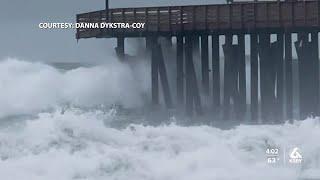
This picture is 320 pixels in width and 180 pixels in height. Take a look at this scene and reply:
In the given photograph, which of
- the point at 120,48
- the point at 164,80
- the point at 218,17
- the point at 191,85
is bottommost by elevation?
the point at 191,85

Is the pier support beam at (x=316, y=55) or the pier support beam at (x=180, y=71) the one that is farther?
the pier support beam at (x=180, y=71)

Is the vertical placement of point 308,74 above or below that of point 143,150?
above

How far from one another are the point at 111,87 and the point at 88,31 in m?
2.28

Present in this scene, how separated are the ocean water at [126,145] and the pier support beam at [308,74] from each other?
1704 mm

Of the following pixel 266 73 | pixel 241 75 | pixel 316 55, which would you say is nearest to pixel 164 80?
pixel 241 75

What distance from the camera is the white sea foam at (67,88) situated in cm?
4000

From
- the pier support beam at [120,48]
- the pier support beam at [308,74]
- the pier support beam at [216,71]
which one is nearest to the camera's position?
the pier support beam at [308,74]

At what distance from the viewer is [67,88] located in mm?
42125

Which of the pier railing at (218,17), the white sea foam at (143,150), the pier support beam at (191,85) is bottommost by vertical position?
the white sea foam at (143,150)

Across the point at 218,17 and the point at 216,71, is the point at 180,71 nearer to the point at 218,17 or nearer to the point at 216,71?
the point at 216,71

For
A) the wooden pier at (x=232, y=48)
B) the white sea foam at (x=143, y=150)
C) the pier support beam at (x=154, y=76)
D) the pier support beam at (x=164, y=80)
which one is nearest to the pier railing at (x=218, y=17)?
the wooden pier at (x=232, y=48)

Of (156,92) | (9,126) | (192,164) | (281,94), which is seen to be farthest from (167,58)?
(192,164)

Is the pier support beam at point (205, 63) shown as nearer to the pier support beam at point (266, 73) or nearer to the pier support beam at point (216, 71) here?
the pier support beam at point (216, 71)

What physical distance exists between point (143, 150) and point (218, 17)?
9892 millimetres
